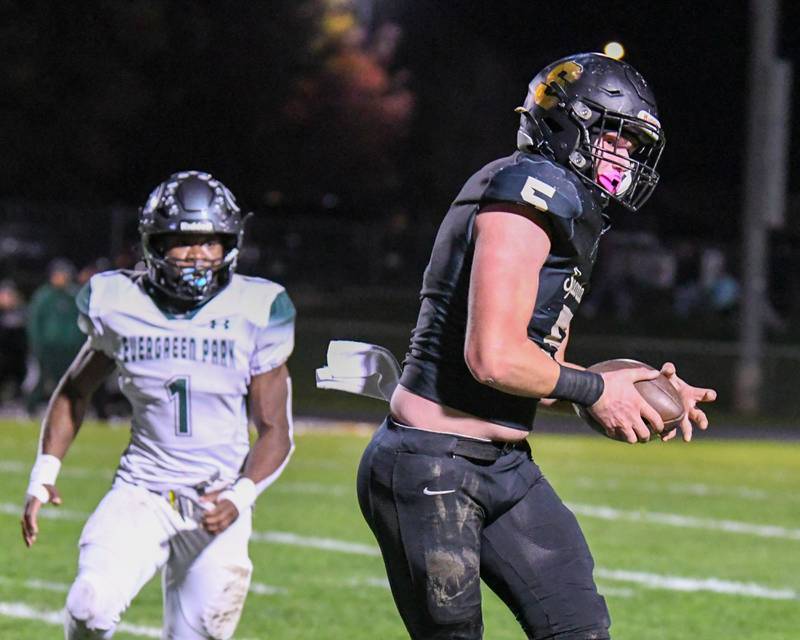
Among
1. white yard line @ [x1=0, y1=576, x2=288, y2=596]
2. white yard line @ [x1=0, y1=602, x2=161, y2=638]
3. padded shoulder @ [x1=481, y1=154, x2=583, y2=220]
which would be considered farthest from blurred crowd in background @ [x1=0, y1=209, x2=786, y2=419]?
padded shoulder @ [x1=481, y1=154, x2=583, y2=220]

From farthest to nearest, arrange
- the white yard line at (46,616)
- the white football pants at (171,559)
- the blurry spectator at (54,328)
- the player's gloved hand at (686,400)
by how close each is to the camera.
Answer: the blurry spectator at (54,328)
the white yard line at (46,616)
the white football pants at (171,559)
the player's gloved hand at (686,400)

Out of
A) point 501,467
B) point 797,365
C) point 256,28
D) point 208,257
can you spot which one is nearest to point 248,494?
point 208,257

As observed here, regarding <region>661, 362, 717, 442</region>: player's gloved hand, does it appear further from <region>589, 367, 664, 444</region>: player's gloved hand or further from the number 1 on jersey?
the number 1 on jersey

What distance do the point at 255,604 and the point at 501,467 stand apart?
400cm

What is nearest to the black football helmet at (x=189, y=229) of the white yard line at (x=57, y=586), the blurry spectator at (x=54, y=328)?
the white yard line at (x=57, y=586)

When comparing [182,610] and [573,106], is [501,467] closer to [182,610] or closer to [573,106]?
[573,106]

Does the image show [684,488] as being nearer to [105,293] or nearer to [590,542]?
[590,542]

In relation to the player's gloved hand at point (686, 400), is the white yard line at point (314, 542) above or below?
below

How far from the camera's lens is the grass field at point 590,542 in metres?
7.54

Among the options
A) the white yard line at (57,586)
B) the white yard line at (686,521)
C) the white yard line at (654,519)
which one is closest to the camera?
the white yard line at (57,586)

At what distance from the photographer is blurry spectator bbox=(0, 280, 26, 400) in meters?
20.1

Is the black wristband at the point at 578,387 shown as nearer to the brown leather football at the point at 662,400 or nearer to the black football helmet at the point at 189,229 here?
the brown leather football at the point at 662,400

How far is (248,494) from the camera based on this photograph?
5270 millimetres

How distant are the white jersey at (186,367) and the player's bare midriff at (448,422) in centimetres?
138
